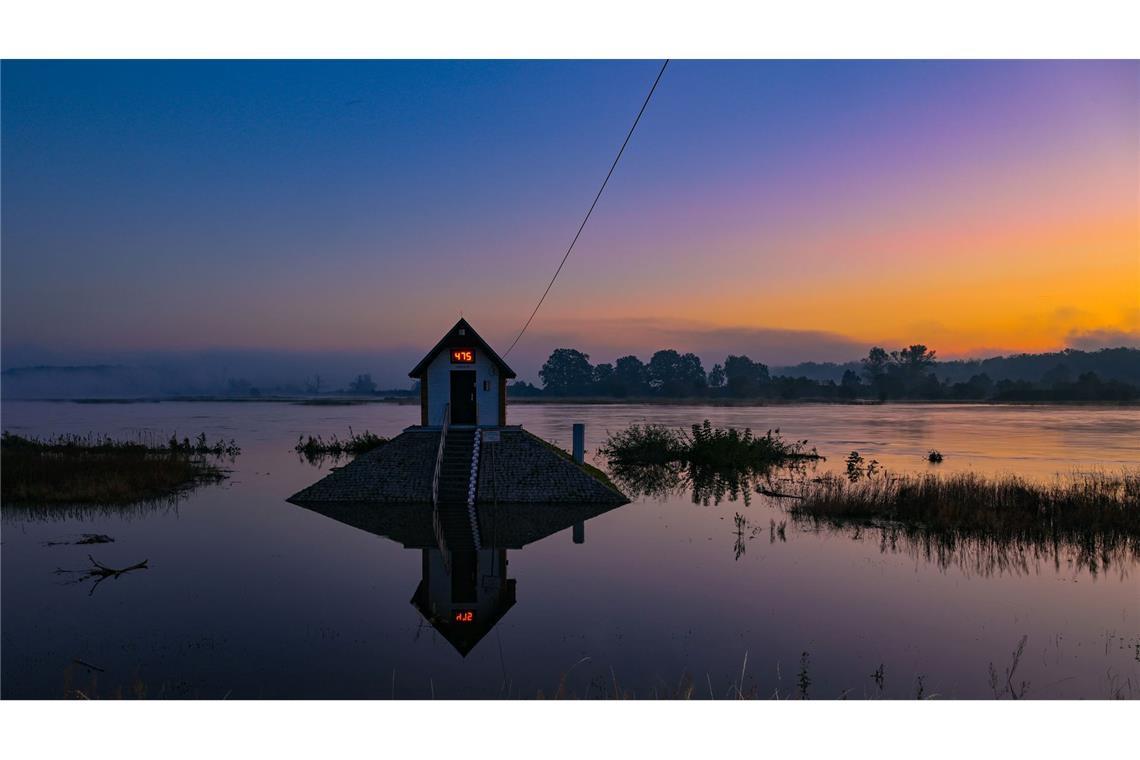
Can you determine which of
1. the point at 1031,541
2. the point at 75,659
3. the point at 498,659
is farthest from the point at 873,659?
the point at 75,659

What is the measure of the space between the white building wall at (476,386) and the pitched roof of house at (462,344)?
21 centimetres

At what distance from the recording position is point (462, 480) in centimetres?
2472

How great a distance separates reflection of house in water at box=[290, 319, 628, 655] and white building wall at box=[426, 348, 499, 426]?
39mm

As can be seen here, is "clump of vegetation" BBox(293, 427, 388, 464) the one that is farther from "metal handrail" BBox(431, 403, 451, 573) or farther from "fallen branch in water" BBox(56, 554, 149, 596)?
"fallen branch in water" BBox(56, 554, 149, 596)

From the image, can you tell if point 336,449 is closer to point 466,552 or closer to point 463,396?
point 463,396

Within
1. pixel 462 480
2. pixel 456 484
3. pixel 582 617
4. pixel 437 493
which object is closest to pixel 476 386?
pixel 462 480

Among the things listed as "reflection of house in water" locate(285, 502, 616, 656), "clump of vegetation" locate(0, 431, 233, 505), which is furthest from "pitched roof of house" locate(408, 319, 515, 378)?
"clump of vegetation" locate(0, 431, 233, 505)

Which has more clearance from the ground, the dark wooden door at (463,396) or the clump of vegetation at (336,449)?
the dark wooden door at (463,396)

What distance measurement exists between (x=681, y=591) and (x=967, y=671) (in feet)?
18.8

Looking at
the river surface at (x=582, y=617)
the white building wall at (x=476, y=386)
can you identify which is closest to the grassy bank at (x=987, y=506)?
the river surface at (x=582, y=617)

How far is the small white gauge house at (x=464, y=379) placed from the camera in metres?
27.0

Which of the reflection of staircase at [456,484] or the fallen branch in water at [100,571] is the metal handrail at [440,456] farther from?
the fallen branch in water at [100,571]

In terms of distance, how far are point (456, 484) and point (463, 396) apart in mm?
3972

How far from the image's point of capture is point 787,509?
2488cm
